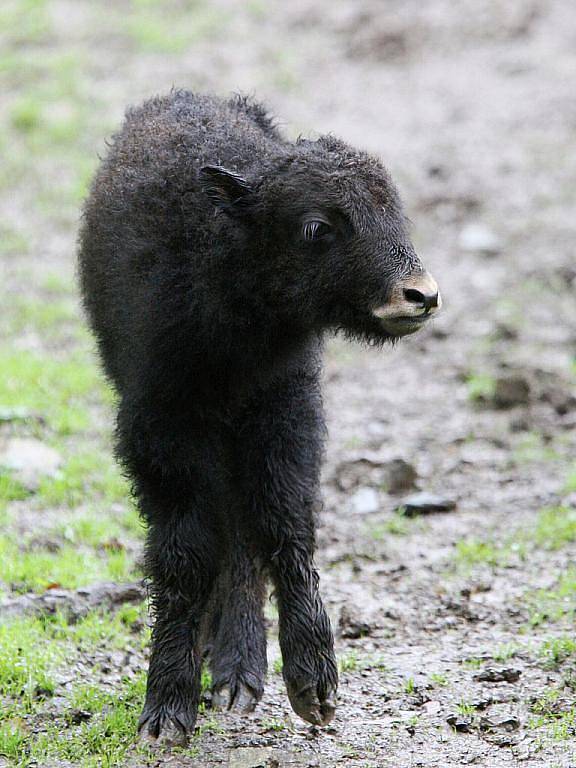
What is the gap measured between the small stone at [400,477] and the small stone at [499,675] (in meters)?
2.66

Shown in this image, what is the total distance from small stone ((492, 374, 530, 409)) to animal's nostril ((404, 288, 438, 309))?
4979 millimetres

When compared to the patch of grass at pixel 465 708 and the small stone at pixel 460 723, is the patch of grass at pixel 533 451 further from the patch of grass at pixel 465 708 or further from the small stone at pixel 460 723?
the small stone at pixel 460 723

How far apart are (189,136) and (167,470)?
1590 mm

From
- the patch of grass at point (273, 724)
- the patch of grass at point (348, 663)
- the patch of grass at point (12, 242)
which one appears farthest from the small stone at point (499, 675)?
the patch of grass at point (12, 242)

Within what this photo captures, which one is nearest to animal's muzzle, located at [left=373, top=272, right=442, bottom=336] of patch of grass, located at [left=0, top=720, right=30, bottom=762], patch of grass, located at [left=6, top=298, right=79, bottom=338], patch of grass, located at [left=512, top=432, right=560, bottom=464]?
patch of grass, located at [left=0, top=720, right=30, bottom=762]

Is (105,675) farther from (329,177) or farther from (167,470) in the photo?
(329,177)

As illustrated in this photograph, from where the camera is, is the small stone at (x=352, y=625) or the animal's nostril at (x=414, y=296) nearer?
the animal's nostril at (x=414, y=296)

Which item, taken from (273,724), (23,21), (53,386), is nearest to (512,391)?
(53,386)

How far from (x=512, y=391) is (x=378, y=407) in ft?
3.67

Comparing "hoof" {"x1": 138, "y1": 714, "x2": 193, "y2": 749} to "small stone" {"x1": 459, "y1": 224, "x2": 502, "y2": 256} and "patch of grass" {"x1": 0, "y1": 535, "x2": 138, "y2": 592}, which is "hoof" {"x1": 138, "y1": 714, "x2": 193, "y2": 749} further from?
"small stone" {"x1": 459, "y1": 224, "x2": 502, "y2": 256}

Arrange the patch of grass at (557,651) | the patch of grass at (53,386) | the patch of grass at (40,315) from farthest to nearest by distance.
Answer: the patch of grass at (40,315) → the patch of grass at (53,386) → the patch of grass at (557,651)

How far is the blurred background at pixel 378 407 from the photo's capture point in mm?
6066

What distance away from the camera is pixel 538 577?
24.8ft

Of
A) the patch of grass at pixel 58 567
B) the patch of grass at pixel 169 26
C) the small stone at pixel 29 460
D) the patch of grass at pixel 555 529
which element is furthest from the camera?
the patch of grass at pixel 169 26
